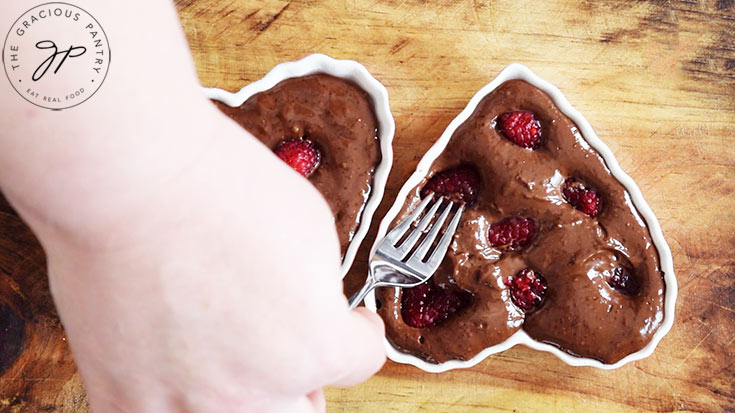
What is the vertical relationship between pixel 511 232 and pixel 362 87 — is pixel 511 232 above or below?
below

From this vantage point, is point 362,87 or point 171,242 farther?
point 362,87

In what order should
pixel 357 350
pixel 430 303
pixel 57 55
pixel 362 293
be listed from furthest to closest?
1. pixel 430 303
2. pixel 362 293
3. pixel 357 350
4. pixel 57 55

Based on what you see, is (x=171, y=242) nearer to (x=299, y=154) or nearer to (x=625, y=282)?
(x=299, y=154)

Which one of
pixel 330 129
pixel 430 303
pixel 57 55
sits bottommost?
pixel 430 303

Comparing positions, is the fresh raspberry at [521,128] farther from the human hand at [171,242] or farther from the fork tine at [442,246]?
the human hand at [171,242]

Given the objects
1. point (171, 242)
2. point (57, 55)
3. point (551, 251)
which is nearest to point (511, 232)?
point (551, 251)
